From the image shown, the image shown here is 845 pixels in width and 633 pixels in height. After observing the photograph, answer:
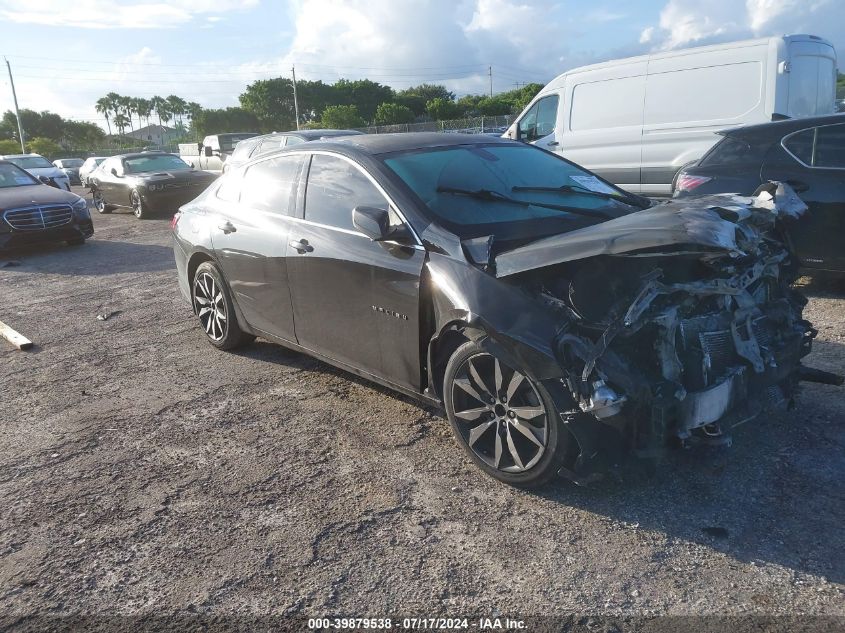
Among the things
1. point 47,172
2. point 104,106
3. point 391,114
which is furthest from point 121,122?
point 47,172

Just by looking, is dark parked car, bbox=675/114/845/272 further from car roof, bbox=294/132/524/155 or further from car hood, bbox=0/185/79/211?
car hood, bbox=0/185/79/211

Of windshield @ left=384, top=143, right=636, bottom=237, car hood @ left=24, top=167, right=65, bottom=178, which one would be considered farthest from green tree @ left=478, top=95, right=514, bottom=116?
windshield @ left=384, top=143, right=636, bottom=237

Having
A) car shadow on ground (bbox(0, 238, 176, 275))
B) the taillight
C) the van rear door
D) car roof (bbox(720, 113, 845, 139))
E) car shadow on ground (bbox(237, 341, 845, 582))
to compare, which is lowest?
car shadow on ground (bbox(0, 238, 176, 275))

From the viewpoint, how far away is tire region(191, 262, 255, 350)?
17.8 ft

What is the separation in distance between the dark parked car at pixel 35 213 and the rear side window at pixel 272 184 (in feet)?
25.4

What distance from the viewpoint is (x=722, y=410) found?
314 cm

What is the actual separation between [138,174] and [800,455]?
1595cm

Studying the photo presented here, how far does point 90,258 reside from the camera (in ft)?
36.7

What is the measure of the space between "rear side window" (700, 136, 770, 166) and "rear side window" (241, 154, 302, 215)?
4.04 metres

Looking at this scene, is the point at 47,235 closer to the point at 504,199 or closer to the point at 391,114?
the point at 504,199

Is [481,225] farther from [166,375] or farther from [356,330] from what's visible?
[166,375]

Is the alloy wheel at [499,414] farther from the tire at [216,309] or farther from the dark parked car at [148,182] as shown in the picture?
the dark parked car at [148,182]

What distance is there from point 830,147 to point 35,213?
11171mm

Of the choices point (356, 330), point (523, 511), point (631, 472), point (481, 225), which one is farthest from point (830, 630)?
point (356, 330)
